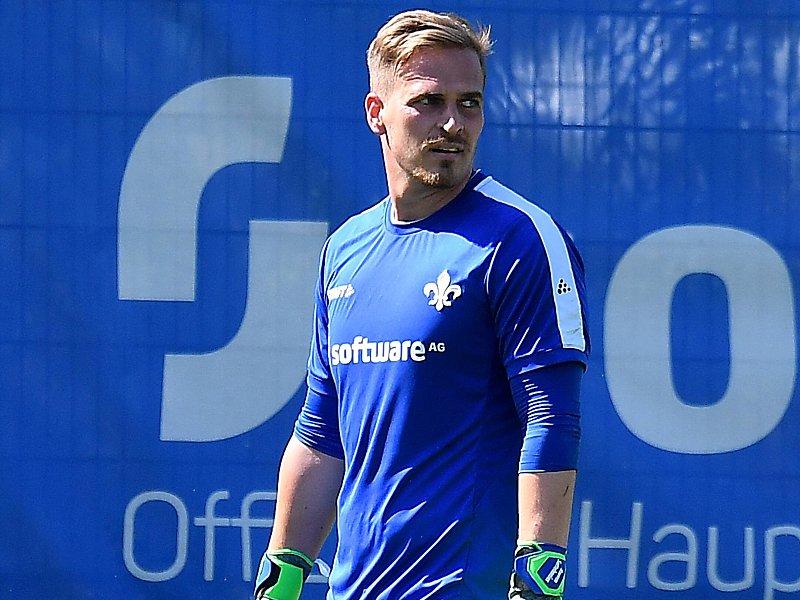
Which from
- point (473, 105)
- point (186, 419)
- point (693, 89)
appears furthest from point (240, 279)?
point (473, 105)

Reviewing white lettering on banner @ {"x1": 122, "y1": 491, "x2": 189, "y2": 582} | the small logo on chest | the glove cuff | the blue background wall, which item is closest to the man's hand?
the glove cuff

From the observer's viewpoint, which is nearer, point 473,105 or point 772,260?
point 473,105

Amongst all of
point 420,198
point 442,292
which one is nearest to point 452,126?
point 420,198

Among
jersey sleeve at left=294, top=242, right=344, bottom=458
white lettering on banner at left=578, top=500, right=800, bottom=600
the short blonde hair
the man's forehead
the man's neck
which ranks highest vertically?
the short blonde hair

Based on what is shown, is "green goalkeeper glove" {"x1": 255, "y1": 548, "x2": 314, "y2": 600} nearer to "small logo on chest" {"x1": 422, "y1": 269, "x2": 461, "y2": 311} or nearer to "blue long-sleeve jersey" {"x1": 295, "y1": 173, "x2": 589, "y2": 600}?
"blue long-sleeve jersey" {"x1": 295, "y1": 173, "x2": 589, "y2": 600}

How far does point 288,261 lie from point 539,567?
6.54ft

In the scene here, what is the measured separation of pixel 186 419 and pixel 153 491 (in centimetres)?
22

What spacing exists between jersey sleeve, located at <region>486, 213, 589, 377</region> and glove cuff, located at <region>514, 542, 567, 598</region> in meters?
0.28

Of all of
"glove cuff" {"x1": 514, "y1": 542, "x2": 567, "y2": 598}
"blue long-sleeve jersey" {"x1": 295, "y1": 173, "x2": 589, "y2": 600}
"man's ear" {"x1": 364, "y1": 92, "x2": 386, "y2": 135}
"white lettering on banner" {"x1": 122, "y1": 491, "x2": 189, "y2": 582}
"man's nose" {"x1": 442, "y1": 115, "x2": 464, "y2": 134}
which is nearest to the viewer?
"glove cuff" {"x1": 514, "y1": 542, "x2": 567, "y2": 598}

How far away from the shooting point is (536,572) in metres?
2.14

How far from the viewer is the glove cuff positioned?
7.04 ft

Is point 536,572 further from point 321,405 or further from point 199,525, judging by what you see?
point 199,525

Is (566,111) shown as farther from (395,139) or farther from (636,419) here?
(395,139)

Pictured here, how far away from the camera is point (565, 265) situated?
2.27m
